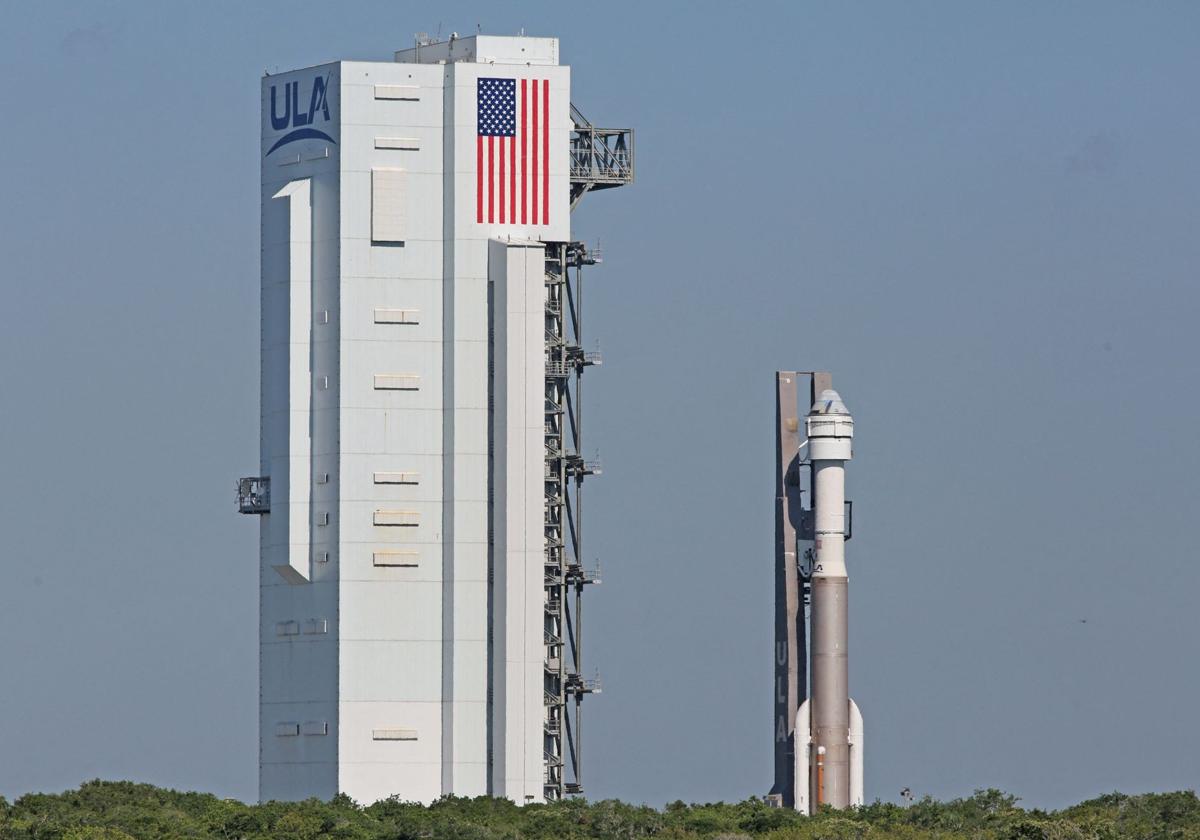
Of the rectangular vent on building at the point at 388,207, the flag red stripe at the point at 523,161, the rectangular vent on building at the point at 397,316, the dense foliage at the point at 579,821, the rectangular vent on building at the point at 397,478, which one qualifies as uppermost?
the flag red stripe at the point at 523,161

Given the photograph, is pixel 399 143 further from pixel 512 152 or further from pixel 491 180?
pixel 512 152

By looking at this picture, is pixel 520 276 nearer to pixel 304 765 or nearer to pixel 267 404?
pixel 267 404

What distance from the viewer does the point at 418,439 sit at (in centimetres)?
12938

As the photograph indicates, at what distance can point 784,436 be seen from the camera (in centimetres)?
13188

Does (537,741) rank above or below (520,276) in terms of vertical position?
below

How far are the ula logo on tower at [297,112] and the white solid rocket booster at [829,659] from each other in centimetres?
2059

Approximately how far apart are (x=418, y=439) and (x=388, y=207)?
8.22 m

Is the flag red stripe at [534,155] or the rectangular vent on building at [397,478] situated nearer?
the rectangular vent on building at [397,478]

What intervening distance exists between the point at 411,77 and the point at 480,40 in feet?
10.7

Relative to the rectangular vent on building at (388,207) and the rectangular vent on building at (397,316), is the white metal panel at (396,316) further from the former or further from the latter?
the rectangular vent on building at (388,207)

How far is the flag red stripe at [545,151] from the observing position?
13186 cm

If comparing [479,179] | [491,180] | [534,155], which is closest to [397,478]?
[479,179]

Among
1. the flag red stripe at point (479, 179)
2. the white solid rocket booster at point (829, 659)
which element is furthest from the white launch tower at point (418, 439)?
the white solid rocket booster at point (829, 659)

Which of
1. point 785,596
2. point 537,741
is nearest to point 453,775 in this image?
point 537,741
